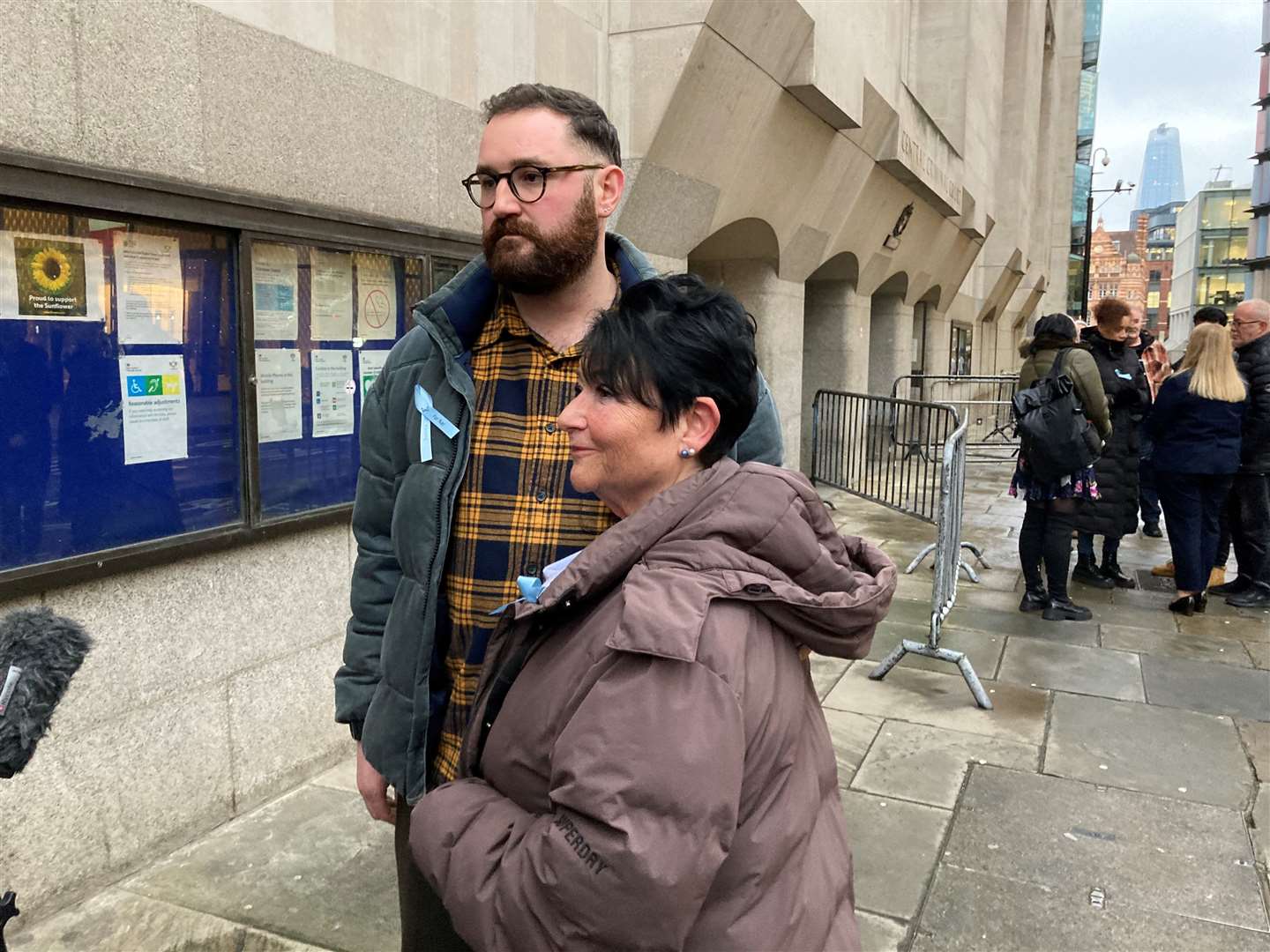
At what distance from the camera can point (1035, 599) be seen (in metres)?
6.72

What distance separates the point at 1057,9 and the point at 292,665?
3264 cm

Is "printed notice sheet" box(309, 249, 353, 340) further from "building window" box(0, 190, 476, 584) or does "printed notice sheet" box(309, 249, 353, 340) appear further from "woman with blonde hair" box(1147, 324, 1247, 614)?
"woman with blonde hair" box(1147, 324, 1247, 614)

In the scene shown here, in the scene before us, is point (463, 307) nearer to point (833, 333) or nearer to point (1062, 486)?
point (1062, 486)

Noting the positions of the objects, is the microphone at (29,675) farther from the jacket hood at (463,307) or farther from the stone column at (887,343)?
the stone column at (887,343)

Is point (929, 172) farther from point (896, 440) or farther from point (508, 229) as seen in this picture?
point (508, 229)

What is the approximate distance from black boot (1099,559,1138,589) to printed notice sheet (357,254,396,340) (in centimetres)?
587

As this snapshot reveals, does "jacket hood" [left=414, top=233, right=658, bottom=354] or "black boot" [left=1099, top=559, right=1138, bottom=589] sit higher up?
"jacket hood" [left=414, top=233, right=658, bottom=354]

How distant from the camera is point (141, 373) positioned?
Result: 3.24 m

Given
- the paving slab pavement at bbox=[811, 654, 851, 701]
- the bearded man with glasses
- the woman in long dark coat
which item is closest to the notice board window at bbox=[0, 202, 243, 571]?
the bearded man with glasses

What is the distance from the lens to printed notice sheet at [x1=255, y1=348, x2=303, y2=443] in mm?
3721

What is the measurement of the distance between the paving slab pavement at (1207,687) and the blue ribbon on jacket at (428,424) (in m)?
4.53

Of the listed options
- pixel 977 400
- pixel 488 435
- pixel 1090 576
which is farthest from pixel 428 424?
pixel 977 400

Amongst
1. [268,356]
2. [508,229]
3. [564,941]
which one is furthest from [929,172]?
[564,941]

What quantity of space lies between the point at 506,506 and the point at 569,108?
0.81m
